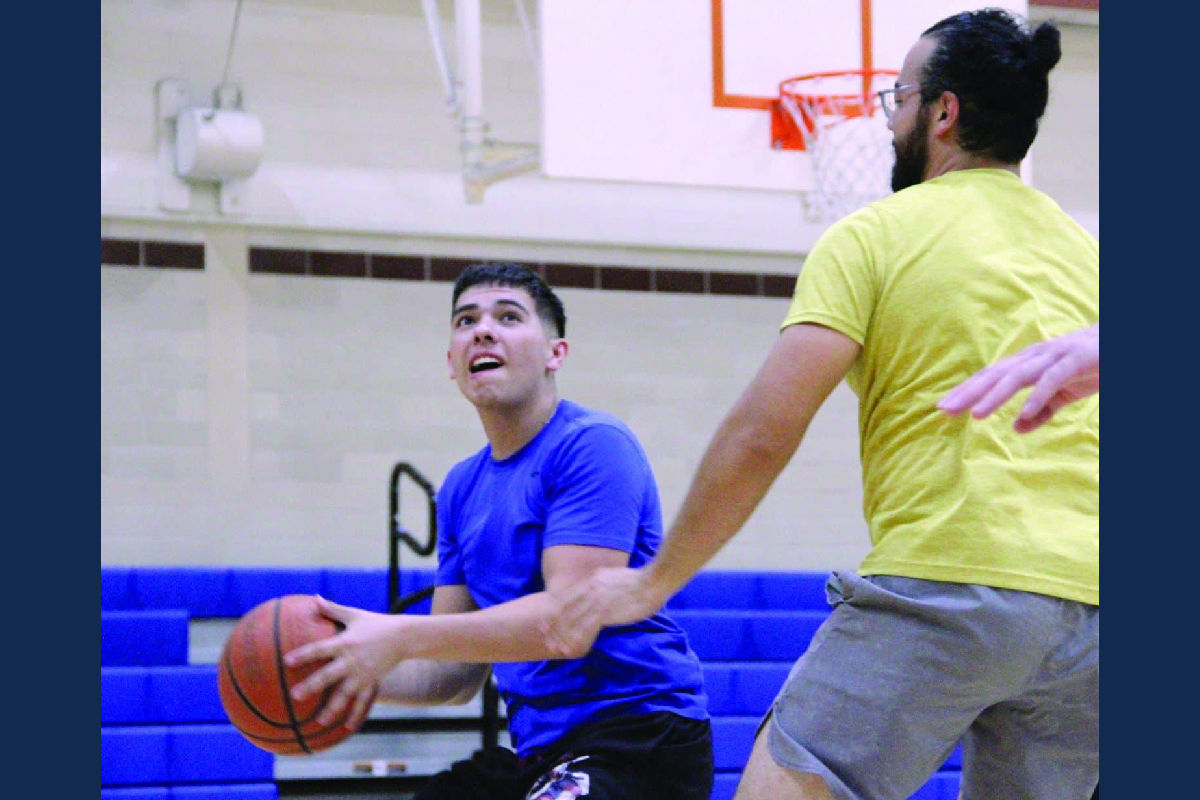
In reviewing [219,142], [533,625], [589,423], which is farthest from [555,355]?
[219,142]

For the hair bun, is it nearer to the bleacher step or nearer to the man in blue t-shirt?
the man in blue t-shirt

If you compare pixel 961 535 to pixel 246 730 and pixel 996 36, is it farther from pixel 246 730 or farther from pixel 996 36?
pixel 246 730

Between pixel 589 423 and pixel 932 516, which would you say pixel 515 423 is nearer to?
pixel 589 423

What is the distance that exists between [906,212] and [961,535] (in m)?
0.55

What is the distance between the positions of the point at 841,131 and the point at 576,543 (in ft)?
12.3

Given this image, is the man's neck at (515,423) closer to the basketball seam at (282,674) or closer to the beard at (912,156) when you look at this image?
the basketball seam at (282,674)

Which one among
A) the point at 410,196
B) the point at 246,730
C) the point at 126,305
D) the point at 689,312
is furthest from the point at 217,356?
the point at 246,730

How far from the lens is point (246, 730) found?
9.24 ft

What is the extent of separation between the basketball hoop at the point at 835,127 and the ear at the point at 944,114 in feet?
11.5

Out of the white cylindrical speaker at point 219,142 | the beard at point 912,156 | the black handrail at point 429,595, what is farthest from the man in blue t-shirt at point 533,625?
the white cylindrical speaker at point 219,142

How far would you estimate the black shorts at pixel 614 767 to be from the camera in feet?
9.41

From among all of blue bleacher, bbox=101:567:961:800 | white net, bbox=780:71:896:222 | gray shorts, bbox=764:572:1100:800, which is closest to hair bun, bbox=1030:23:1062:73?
gray shorts, bbox=764:572:1100:800

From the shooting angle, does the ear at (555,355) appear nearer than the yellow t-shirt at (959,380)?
No

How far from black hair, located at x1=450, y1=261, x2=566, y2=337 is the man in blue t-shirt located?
0.04ft
